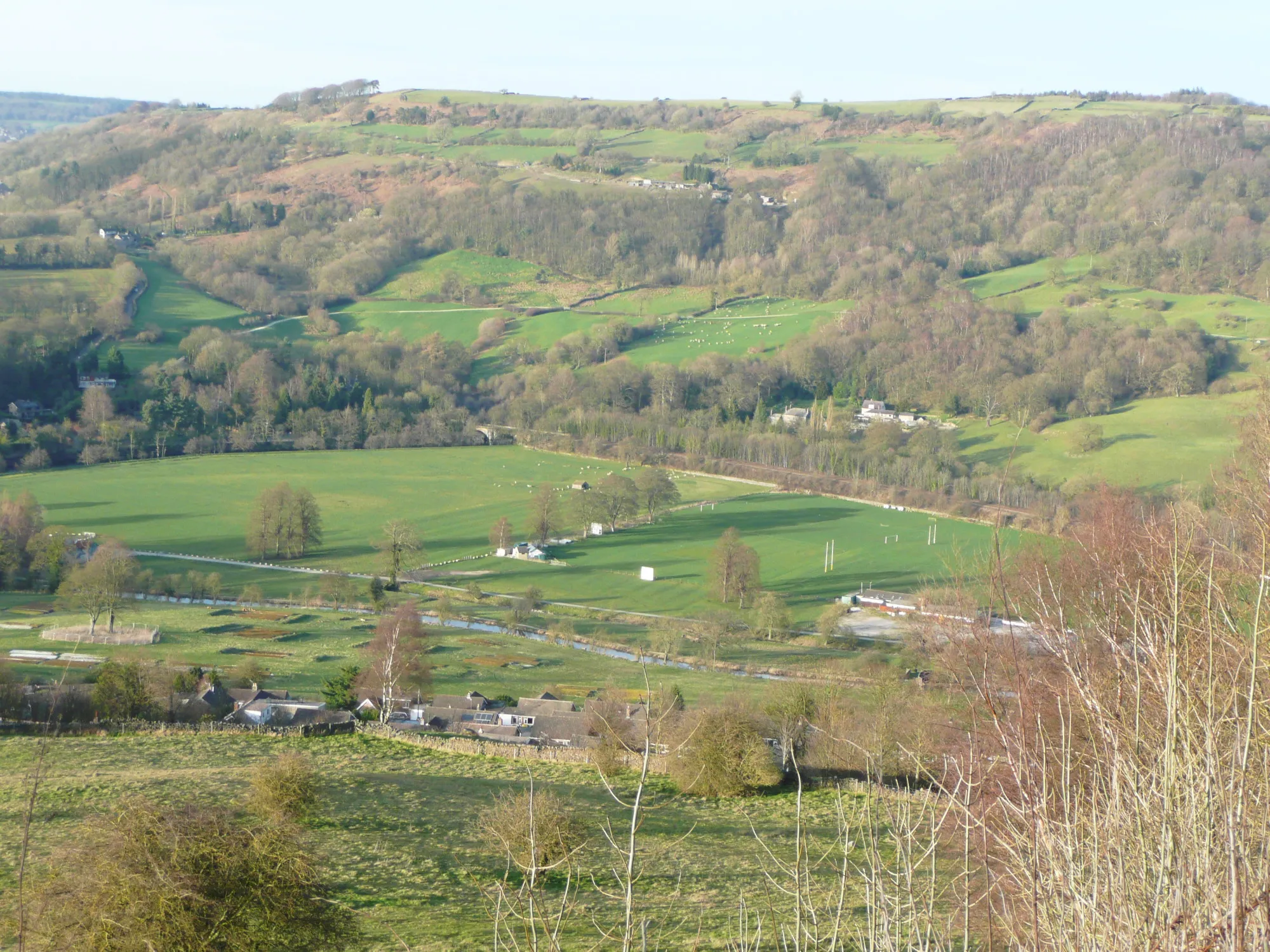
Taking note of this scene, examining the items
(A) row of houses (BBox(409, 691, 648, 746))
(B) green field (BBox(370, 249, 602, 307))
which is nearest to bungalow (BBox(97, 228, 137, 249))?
(B) green field (BBox(370, 249, 602, 307))

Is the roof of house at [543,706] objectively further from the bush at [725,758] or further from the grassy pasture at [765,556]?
the grassy pasture at [765,556]

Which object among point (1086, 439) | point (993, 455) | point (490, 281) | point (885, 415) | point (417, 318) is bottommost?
point (993, 455)

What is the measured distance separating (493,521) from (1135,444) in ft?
144

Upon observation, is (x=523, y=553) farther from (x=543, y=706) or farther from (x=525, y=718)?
(x=525, y=718)

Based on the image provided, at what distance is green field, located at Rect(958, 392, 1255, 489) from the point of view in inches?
2864

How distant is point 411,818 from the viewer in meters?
19.6

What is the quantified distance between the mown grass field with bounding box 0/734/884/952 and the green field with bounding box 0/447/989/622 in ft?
88.8

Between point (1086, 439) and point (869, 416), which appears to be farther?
point (869, 416)

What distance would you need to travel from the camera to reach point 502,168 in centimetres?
16200

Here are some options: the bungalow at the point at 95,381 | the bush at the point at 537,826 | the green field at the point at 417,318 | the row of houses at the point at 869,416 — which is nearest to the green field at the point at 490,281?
the green field at the point at 417,318

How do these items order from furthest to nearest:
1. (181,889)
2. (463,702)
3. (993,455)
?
(993,455) → (463,702) → (181,889)

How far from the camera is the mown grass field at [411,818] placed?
14992 mm

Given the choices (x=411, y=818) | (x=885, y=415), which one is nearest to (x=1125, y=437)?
(x=885, y=415)

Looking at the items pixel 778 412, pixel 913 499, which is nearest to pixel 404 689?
pixel 913 499
